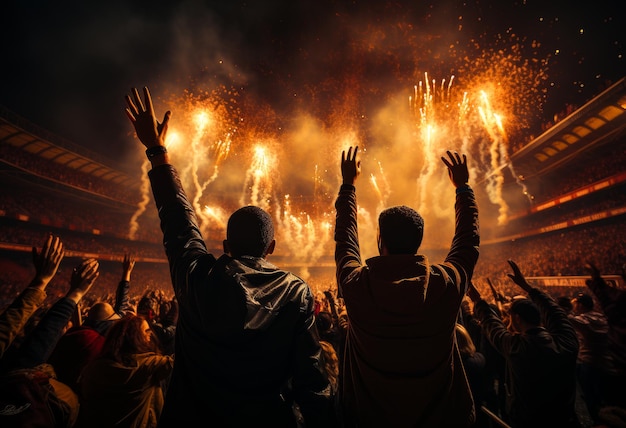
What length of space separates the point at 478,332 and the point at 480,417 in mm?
1030

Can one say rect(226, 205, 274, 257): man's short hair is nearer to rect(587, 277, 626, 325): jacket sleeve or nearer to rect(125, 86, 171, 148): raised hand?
rect(125, 86, 171, 148): raised hand

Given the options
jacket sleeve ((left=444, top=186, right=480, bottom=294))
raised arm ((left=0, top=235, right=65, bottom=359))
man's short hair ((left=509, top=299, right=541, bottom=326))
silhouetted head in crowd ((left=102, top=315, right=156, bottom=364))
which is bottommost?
silhouetted head in crowd ((left=102, top=315, right=156, bottom=364))

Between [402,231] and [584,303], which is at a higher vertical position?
[402,231]

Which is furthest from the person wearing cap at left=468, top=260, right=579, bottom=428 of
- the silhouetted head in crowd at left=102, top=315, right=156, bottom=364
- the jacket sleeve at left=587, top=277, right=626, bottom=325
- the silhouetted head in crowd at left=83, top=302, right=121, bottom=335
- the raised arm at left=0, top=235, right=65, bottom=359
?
the silhouetted head in crowd at left=83, top=302, right=121, bottom=335

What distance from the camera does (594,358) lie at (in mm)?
4426

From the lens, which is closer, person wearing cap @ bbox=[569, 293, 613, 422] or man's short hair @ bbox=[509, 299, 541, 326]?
man's short hair @ bbox=[509, 299, 541, 326]

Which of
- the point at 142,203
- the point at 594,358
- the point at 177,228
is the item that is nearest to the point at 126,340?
the point at 177,228

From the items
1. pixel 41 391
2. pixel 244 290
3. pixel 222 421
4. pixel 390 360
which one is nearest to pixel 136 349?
pixel 41 391

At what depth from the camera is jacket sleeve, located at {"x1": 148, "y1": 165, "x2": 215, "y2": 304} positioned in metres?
1.31

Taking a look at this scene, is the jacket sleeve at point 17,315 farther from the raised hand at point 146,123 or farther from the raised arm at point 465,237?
the raised arm at point 465,237

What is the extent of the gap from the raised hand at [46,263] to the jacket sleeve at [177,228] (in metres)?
0.92

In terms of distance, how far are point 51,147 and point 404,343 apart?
32.2m

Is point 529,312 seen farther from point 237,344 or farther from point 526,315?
point 237,344

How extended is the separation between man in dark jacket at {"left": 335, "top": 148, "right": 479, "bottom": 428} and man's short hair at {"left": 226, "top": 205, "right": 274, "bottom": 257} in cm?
51
